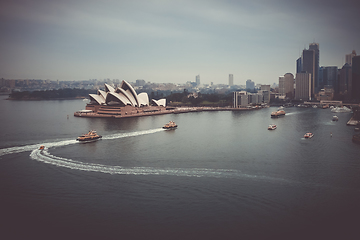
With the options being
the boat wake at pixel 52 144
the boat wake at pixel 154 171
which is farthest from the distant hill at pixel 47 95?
the boat wake at pixel 154 171

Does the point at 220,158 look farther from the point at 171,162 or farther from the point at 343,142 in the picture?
the point at 343,142

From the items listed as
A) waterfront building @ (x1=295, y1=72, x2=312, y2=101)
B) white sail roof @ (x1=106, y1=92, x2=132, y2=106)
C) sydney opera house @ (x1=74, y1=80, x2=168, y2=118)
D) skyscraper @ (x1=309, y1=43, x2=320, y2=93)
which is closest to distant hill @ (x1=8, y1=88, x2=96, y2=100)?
sydney opera house @ (x1=74, y1=80, x2=168, y2=118)

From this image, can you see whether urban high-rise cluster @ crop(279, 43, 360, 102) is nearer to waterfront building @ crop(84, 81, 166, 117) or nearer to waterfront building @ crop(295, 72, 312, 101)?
waterfront building @ crop(295, 72, 312, 101)

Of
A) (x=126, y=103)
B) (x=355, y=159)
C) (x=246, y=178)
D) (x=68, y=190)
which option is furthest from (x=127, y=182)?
(x=126, y=103)

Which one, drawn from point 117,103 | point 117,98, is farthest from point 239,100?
point 117,98

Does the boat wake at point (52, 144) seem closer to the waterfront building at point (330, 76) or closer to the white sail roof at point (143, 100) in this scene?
the white sail roof at point (143, 100)

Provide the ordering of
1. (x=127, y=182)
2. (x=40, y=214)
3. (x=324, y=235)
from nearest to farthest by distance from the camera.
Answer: (x=324, y=235) → (x=40, y=214) → (x=127, y=182)
